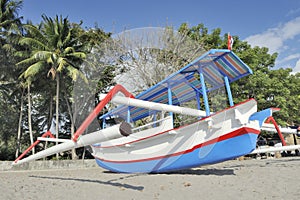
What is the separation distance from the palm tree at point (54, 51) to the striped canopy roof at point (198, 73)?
8614 millimetres

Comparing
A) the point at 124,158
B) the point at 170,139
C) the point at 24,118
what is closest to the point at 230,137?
the point at 170,139

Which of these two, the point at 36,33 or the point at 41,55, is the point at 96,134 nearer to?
the point at 41,55

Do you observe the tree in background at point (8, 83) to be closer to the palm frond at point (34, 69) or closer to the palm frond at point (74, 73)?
the palm frond at point (34, 69)

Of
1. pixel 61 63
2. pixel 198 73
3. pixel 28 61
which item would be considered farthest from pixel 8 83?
pixel 198 73

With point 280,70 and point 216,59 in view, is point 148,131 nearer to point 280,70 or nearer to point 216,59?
point 216,59

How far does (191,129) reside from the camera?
19.3ft

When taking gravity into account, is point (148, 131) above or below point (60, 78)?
below

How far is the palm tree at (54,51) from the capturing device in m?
14.8

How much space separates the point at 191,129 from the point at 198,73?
5.26 ft

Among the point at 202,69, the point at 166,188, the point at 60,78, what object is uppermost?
the point at 60,78

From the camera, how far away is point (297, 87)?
648 inches

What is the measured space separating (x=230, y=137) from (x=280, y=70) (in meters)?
12.7

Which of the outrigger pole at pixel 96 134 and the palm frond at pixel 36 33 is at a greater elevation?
the palm frond at pixel 36 33

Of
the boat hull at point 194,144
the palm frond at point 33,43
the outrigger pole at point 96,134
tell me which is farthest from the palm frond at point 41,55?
the outrigger pole at point 96,134
